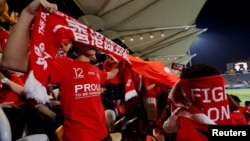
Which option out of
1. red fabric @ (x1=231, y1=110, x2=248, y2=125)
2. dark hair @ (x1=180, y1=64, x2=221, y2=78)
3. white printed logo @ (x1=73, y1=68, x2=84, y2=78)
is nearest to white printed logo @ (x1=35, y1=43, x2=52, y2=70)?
white printed logo @ (x1=73, y1=68, x2=84, y2=78)

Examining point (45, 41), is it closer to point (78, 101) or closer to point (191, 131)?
point (78, 101)

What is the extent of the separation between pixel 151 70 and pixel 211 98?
10.3 ft

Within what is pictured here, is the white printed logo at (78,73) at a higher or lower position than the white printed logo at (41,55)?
lower

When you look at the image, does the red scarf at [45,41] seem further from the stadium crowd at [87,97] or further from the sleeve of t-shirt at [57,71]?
the sleeve of t-shirt at [57,71]

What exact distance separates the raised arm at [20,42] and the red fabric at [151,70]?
264 centimetres

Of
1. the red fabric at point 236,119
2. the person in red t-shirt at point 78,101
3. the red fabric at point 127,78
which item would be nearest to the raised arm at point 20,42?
the person in red t-shirt at point 78,101

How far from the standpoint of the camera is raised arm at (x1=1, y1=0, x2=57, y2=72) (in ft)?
5.04

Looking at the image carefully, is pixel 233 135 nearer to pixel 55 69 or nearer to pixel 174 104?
pixel 174 104

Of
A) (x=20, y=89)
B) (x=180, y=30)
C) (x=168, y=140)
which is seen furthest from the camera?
(x=180, y=30)

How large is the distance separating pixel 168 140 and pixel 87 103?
2588 mm

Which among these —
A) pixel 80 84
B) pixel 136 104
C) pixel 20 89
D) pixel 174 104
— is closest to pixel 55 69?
pixel 80 84

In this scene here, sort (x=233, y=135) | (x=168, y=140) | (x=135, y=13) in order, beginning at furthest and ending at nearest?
(x=135, y=13), (x=168, y=140), (x=233, y=135)

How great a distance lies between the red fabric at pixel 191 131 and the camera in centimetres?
151

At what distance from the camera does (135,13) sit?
17594 mm
